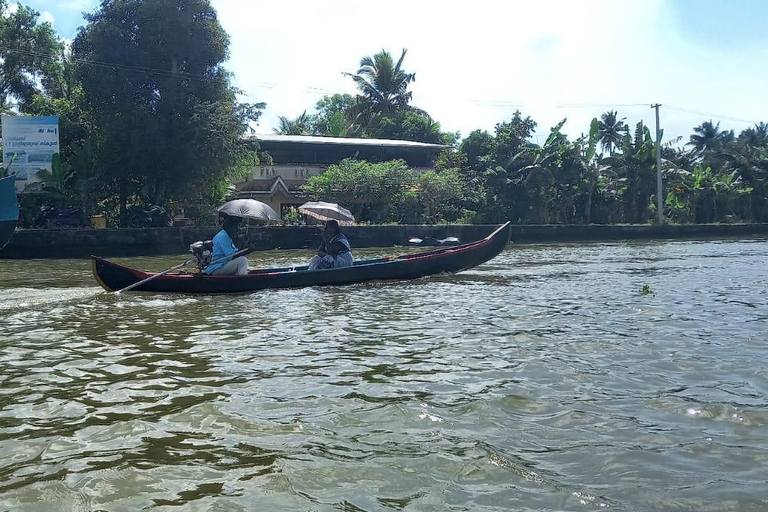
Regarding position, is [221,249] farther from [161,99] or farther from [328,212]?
[161,99]

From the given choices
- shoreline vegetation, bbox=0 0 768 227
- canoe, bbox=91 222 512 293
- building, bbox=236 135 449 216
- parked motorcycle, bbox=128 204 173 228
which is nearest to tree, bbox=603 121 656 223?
shoreline vegetation, bbox=0 0 768 227

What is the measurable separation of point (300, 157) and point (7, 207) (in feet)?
62.9

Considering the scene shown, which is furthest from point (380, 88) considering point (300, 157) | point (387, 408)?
point (387, 408)

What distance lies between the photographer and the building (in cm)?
3506

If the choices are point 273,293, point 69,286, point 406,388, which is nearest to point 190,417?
point 406,388

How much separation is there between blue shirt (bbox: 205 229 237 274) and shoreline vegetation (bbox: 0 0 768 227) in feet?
51.6

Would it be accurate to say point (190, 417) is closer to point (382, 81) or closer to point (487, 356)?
point (487, 356)

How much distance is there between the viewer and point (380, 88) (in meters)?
45.1

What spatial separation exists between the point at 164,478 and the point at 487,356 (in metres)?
3.88

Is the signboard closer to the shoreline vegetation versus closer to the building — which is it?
the shoreline vegetation

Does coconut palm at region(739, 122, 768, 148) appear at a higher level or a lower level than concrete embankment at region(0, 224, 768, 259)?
higher

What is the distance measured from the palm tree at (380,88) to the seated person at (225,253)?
Result: 110 feet

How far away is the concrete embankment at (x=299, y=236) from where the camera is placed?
24641 mm

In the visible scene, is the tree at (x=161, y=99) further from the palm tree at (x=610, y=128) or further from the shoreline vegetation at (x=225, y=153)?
the palm tree at (x=610, y=128)
